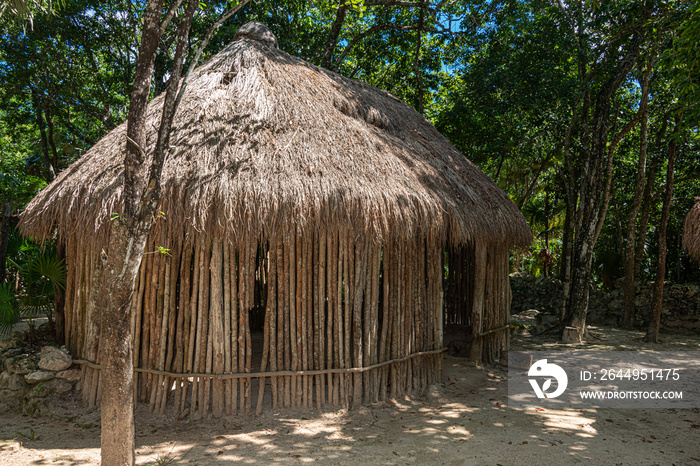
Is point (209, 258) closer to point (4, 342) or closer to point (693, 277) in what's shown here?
point (4, 342)

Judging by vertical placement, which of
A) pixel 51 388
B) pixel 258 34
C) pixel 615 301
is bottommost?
pixel 51 388

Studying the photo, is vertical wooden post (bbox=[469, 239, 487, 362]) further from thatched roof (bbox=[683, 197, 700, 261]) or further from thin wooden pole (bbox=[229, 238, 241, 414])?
thatched roof (bbox=[683, 197, 700, 261])

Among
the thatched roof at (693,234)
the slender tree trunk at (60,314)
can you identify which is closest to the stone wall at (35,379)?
the slender tree trunk at (60,314)

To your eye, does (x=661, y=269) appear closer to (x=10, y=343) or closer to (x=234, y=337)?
(x=234, y=337)

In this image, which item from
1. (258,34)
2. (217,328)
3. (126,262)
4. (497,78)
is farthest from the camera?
(497,78)

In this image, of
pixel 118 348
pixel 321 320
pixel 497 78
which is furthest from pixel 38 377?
pixel 497 78

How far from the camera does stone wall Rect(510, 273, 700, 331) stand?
9.33 meters

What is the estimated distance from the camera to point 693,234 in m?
7.87

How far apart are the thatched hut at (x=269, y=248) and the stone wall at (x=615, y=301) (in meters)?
6.19

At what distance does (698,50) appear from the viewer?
4.71 metres

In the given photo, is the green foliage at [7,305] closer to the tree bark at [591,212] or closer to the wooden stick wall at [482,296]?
the wooden stick wall at [482,296]

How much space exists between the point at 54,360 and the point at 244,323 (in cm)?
225

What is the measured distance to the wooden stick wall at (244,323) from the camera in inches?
179

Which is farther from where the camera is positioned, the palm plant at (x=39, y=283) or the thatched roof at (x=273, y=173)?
the palm plant at (x=39, y=283)
